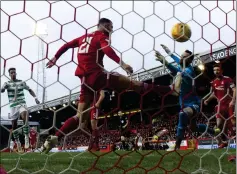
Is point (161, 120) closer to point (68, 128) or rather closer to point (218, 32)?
point (68, 128)

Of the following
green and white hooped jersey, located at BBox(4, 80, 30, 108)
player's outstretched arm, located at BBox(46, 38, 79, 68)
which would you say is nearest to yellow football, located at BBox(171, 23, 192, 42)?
player's outstretched arm, located at BBox(46, 38, 79, 68)

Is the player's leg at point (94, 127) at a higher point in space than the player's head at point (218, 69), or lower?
lower

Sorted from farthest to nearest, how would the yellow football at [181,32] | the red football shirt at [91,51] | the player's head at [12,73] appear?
the yellow football at [181,32] → the red football shirt at [91,51] → the player's head at [12,73]

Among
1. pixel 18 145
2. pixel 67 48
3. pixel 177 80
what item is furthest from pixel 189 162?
pixel 18 145

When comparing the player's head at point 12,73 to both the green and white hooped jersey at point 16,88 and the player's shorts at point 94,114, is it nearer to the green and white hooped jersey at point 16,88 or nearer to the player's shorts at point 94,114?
the green and white hooped jersey at point 16,88

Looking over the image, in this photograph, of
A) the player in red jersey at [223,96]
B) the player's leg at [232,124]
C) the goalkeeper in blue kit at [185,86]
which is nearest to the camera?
the goalkeeper in blue kit at [185,86]

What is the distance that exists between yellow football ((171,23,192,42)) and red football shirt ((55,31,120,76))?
41cm

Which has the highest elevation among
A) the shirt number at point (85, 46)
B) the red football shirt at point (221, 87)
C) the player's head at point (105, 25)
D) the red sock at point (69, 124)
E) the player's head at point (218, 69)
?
the player's head at point (218, 69)

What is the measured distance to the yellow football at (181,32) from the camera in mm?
2064

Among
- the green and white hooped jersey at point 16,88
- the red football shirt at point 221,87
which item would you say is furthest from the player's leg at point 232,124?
the green and white hooped jersey at point 16,88

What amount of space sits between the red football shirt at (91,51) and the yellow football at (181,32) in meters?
0.41

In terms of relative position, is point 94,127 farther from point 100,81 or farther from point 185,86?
point 100,81

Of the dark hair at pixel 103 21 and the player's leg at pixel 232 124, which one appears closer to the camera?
the dark hair at pixel 103 21

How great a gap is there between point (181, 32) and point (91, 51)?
0.56m
